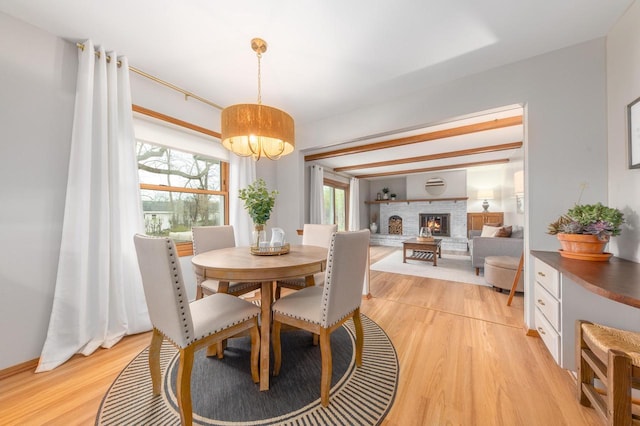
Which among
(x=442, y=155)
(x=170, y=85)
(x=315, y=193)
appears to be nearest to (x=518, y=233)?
(x=442, y=155)

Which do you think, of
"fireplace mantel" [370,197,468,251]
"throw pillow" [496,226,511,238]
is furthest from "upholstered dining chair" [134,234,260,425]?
"fireplace mantel" [370,197,468,251]

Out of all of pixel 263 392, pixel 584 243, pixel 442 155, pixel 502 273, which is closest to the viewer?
pixel 263 392

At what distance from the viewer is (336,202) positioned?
6539mm

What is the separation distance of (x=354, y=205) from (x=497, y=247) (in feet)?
12.4

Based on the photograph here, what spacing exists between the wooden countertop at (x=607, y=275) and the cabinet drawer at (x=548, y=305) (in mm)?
235

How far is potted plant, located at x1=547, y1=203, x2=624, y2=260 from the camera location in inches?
57.9

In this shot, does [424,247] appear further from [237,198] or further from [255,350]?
[255,350]

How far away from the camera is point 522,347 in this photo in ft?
5.92

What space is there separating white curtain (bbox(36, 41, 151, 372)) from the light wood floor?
0.18 metres

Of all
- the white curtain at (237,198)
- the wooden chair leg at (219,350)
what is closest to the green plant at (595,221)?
the wooden chair leg at (219,350)

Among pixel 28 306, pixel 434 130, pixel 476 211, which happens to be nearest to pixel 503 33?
pixel 434 130

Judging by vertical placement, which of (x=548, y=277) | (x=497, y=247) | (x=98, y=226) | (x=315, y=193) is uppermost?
(x=315, y=193)

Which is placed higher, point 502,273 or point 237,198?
point 237,198

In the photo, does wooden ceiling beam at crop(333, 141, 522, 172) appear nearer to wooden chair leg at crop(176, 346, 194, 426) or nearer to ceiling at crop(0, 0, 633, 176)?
ceiling at crop(0, 0, 633, 176)
